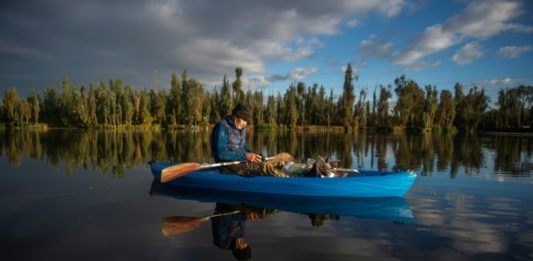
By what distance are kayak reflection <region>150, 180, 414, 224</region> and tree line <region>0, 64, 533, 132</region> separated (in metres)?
65.5

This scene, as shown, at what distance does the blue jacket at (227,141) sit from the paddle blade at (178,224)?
2.87m

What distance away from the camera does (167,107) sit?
79.4m

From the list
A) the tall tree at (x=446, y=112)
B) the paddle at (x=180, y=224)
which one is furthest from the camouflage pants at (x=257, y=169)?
the tall tree at (x=446, y=112)

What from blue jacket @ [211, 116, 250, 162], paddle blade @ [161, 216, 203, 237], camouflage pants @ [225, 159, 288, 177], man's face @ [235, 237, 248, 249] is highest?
blue jacket @ [211, 116, 250, 162]

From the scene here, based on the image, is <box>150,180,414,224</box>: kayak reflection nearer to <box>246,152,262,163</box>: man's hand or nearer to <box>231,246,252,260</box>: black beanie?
<box>246,152,262,163</box>: man's hand

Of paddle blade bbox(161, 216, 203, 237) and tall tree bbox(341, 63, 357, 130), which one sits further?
tall tree bbox(341, 63, 357, 130)

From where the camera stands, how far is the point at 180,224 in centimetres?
676

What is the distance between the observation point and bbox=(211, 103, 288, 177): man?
30.8ft

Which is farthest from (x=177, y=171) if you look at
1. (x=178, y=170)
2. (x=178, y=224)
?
(x=178, y=224)

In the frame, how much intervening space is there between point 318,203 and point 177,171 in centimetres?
425

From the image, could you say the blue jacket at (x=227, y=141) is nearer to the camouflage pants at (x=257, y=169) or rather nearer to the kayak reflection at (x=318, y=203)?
the camouflage pants at (x=257, y=169)

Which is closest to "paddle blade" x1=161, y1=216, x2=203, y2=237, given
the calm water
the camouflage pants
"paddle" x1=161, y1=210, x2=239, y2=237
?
"paddle" x1=161, y1=210, x2=239, y2=237

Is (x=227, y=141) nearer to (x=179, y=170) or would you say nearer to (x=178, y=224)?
(x=179, y=170)

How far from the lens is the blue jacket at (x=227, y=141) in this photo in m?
9.61
